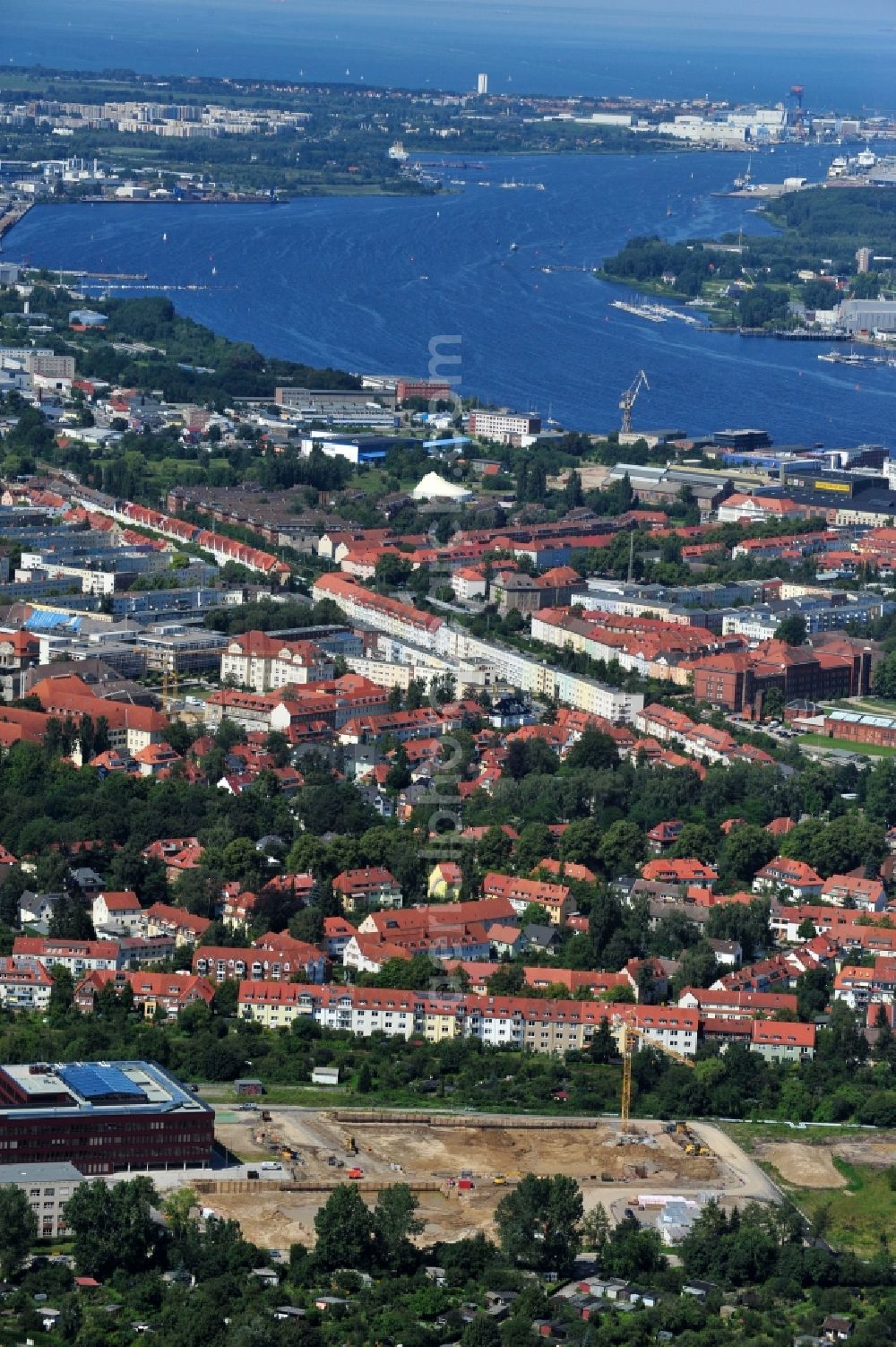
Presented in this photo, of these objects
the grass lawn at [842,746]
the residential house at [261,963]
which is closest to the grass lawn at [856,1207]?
the residential house at [261,963]

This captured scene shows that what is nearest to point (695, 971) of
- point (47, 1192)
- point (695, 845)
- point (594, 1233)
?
point (695, 845)

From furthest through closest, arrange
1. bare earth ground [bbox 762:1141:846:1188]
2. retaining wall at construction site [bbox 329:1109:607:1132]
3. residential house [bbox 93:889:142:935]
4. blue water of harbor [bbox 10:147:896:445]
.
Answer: blue water of harbor [bbox 10:147:896:445] < residential house [bbox 93:889:142:935] < retaining wall at construction site [bbox 329:1109:607:1132] < bare earth ground [bbox 762:1141:846:1188]

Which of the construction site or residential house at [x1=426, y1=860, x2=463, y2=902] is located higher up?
residential house at [x1=426, y1=860, x2=463, y2=902]

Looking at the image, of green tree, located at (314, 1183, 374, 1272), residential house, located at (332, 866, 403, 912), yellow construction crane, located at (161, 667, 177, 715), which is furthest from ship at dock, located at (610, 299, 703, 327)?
green tree, located at (314, 1183, 374, 1272)

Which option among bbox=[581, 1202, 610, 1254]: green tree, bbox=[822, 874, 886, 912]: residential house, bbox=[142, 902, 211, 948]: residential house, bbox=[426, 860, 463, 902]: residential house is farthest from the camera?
bbox=[822, 874, 886, 912]: residential house

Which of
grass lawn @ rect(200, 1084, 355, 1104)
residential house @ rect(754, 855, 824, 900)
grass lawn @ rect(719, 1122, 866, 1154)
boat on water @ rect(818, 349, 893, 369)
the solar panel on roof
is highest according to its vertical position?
the solar panel on roof

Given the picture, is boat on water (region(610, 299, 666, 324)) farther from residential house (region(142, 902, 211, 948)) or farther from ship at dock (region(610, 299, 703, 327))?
residential house (region(142, 902, 211, 948))

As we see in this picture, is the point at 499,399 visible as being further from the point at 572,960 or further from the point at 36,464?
the point at 572,960

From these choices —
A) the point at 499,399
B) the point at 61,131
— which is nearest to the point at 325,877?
the point at 499,399
